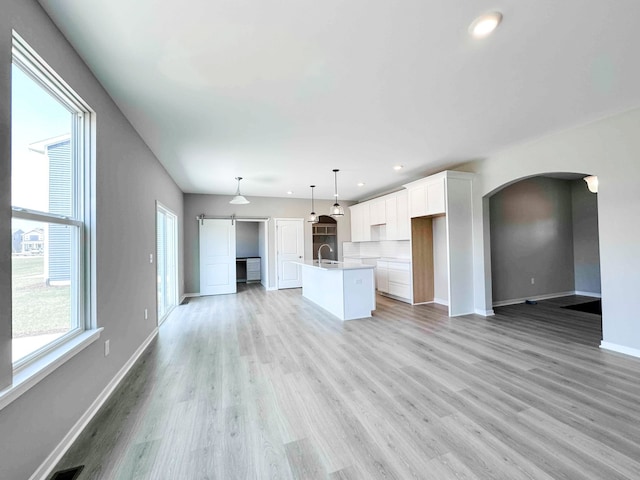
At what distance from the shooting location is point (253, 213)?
734cm

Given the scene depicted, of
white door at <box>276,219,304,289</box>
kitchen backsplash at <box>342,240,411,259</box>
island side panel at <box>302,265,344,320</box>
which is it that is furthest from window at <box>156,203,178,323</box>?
kitchen backsplash at <box>342,240,411,259</box>

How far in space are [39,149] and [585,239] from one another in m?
8.94

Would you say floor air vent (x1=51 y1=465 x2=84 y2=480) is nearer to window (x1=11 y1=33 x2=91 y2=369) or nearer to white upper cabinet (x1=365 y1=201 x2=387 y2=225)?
window (x1=11 y1=33 x2=91 y2=369)

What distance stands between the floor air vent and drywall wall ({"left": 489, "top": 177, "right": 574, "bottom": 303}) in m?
6.17

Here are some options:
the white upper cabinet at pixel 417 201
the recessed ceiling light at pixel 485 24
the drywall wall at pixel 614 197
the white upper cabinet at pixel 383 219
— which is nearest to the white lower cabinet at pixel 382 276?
the white upper cabinet at pixel 383 219

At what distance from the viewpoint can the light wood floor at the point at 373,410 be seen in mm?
1517

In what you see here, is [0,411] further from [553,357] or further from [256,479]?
[553,357]

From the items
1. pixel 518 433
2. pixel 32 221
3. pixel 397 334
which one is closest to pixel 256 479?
pixel 518 433

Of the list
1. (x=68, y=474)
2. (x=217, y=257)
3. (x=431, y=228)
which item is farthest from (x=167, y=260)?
(x=431, y=228)

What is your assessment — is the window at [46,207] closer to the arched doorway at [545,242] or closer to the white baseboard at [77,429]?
the white baseboard at [77,429]

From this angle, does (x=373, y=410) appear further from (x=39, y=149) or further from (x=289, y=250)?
(x=289, y=250)

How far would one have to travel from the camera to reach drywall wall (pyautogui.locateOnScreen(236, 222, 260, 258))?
950 centimetres

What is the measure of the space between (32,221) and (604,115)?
527 centimetres

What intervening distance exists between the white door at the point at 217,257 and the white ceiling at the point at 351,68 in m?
3.33
